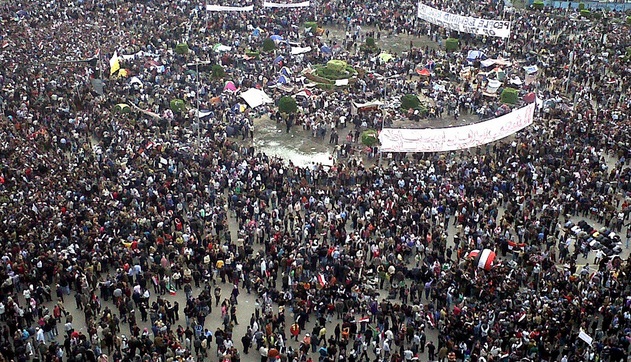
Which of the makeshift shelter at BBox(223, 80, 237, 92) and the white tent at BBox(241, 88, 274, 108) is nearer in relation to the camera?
the white tent at BBox(241, 88, 274, 108)

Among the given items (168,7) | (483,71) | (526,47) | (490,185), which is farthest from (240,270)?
(168,7)

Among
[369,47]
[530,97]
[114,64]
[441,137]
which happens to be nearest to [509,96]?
[530,97]

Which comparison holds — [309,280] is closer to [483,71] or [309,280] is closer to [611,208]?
[611,208]

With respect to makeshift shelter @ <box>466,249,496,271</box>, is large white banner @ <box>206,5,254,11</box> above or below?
above

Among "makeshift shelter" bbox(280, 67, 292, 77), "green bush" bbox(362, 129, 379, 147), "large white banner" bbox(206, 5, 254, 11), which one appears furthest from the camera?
"large white banner" bbox(206, 5, 254, 11)

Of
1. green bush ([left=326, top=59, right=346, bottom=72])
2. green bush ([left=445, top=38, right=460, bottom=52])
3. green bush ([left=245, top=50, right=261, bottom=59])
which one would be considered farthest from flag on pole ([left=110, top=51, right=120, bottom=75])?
green bush ([left=445, top=38, right=460, bottom=52])

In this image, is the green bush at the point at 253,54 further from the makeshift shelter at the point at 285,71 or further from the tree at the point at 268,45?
the makeshift shelter at the point at 285,71

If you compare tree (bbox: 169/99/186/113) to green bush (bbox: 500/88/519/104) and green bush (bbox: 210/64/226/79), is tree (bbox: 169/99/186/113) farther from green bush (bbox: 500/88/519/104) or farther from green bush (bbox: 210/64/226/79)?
green bush (bbox: 500/88/519/104)
